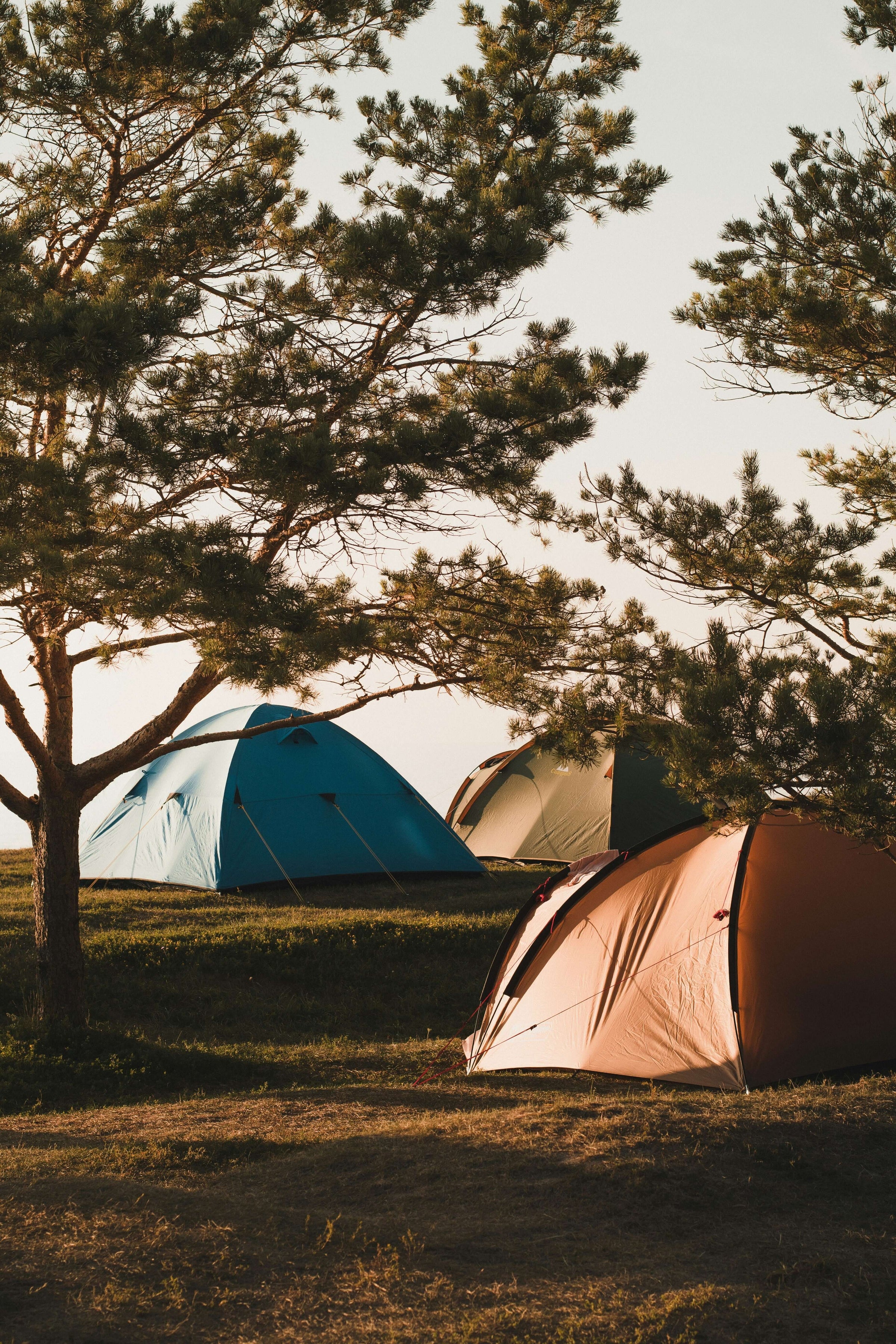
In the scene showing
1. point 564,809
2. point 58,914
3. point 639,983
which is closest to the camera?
point 639,983

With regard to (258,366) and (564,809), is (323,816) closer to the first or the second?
(564,809)

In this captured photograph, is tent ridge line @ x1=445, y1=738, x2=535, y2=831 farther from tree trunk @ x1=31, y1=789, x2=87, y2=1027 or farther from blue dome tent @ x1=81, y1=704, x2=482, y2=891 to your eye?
tree trunk @ x1=31, y1=789, x2=87, y2=1027

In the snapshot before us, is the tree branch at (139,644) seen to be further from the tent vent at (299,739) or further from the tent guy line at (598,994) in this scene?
the tent vent at (299,739)

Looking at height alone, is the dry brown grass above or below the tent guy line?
below

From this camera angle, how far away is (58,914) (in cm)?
929

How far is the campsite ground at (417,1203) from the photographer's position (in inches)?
157

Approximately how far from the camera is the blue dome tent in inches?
581

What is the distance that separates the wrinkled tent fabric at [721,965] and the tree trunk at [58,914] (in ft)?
10.8

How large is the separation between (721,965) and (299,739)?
8.95m

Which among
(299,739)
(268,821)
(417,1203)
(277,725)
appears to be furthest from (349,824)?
(417,1203)

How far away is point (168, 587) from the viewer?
6996 mm

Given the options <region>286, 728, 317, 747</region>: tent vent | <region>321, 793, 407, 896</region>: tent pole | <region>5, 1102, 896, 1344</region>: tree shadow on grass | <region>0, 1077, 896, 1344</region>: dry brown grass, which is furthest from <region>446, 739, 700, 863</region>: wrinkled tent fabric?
<region>5, 1102, 896, 1344</region>: tree shadow on grass

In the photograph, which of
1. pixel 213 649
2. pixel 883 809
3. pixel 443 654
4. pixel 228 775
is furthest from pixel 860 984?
pixel 228 775

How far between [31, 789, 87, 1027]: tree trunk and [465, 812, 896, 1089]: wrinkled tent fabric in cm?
329
